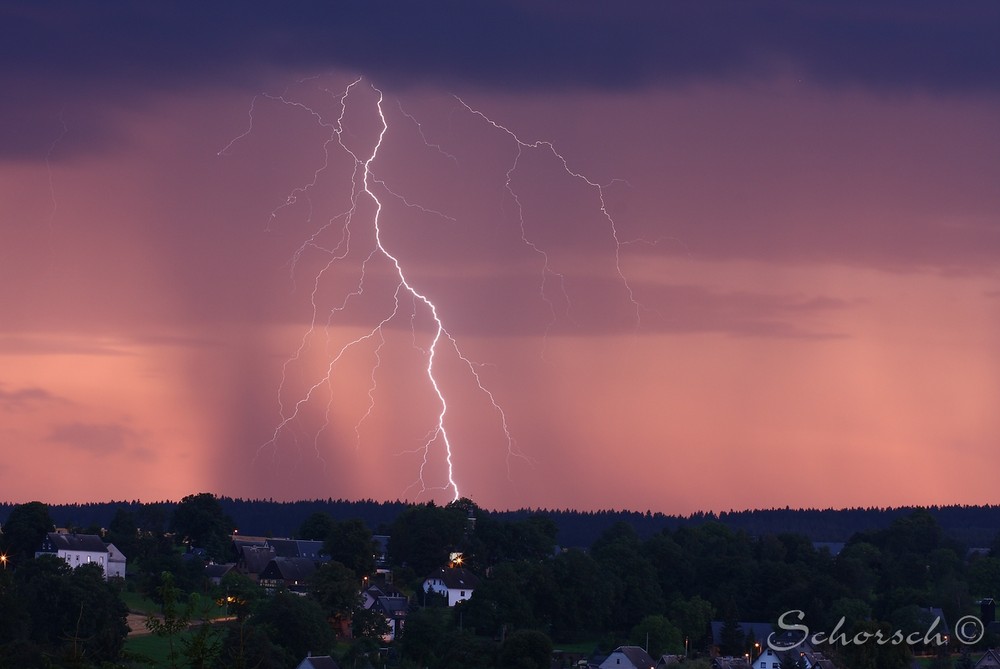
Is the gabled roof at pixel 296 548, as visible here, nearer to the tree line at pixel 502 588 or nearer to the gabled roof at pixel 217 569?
the tree line at pixel 502 588

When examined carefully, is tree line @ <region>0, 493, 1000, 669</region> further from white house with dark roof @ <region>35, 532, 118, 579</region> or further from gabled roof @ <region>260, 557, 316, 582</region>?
gabled roof @ <region>260, 557, 316, 582</region>

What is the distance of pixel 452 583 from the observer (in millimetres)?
110625

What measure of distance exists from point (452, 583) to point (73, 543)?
25197 mm

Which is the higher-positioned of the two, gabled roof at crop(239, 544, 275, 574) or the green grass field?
gabled roof at crop(239, 544, 275, 574)

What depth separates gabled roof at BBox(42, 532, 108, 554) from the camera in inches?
4343

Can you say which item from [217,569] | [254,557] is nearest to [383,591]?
[217,569]

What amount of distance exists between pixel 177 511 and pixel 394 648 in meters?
47.7

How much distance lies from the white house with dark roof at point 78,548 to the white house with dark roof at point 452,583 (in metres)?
21.1

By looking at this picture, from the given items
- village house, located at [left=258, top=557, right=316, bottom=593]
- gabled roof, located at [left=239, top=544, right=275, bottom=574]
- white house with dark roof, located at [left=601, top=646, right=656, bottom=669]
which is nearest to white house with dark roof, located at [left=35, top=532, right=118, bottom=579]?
gabled roof, located at [left=239, top=544, right=275, bottom=574]

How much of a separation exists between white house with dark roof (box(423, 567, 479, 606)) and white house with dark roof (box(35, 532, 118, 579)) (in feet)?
69.3

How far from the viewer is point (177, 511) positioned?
127938mm

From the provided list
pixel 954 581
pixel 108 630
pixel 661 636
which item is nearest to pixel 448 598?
pixel 661 636

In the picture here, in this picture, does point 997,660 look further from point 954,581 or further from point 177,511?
point 177,511

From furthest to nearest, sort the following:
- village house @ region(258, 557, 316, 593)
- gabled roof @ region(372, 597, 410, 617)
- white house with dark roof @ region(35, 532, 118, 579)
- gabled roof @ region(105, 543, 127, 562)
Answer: gabled roof @ region(105, 543, 127, 562) < village house @ region(258, 557, 316, 593) < white house with dark roof @ region(35, 532, 118, 579) < gabled roof @ region(372, 597, 410, 617)
